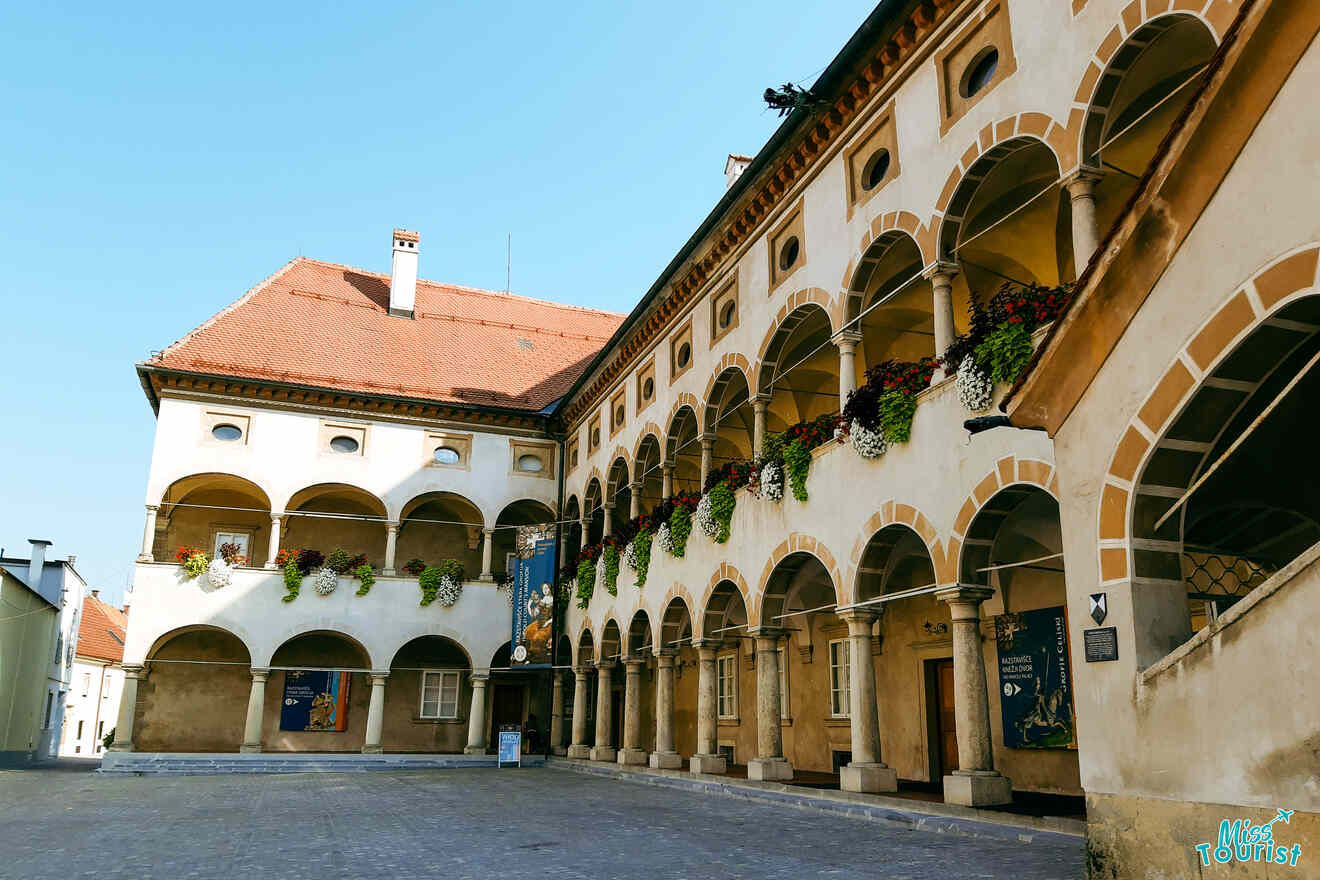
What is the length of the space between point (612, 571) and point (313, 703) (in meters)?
10.4

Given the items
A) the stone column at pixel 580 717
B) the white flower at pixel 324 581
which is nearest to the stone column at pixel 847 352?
the stone column at pixel 580 717

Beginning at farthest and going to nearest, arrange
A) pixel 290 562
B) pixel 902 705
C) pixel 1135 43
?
pixel 290 562 → pixel 902 705 → pixel 1135 43

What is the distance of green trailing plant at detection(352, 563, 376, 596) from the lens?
86.5 ft

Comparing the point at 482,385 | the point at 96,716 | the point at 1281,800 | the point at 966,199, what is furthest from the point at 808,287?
the point at 96,716

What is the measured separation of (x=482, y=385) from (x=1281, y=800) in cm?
2627

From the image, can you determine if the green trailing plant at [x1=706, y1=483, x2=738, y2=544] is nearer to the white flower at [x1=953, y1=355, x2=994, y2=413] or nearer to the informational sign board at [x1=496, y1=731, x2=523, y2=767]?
the white flower at [x1=953, y1=355, x2=994, y2=413]

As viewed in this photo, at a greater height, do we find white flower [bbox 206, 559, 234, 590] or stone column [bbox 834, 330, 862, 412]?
stone column [bbox 834, 330, 862, 412]

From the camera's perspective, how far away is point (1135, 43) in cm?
959

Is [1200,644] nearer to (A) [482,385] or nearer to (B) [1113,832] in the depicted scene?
(B) [1113,832]

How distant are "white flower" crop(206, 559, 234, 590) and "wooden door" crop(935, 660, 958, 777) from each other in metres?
17.5

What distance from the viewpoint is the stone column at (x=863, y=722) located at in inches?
490

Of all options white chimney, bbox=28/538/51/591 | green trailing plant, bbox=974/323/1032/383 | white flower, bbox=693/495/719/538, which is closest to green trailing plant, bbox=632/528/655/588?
white flower, bbox=693/495/719/538

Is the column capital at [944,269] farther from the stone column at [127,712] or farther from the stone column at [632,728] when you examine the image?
the stone column at [127,712]

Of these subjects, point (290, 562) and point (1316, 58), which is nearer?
point (1316, 58)
